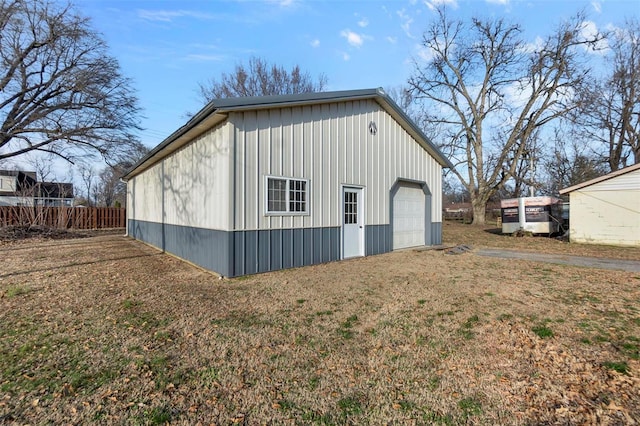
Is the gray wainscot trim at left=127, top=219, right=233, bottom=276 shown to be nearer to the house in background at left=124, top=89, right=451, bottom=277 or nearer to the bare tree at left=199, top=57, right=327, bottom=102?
the house in background at left=124, top=89, right=451, bottom=277

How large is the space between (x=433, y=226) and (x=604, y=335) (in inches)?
374

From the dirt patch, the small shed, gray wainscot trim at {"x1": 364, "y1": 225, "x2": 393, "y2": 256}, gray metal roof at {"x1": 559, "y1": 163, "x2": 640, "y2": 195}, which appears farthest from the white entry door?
Answer: the dirt patch

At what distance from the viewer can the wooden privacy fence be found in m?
16.5

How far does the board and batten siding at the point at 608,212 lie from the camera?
12250 mm

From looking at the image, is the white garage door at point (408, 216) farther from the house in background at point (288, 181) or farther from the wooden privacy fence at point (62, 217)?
the wooden privacy fence at point (62, 217)

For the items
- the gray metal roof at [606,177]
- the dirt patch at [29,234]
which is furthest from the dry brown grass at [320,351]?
the dirt patch at [29,234]

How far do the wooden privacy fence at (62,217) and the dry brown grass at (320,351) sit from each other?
13688mm

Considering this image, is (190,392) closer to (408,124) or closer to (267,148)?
(267,148)

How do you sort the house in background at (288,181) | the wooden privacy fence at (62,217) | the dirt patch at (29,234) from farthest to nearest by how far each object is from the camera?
the wooden privacy fence at (62,217), the dirt patch at (29,234), the house in background at (288,181)

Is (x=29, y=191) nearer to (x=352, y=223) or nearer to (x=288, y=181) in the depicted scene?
(x=288, y=181)

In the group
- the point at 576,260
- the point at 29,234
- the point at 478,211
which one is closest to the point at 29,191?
the point at 29,234

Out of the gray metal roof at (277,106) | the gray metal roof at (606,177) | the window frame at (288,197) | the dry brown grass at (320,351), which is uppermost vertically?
the gray metal roof at (277,106)

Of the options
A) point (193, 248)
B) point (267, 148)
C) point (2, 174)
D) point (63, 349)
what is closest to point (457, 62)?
point (267, 148)

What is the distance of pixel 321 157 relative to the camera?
8516mm
